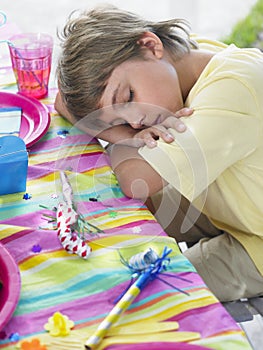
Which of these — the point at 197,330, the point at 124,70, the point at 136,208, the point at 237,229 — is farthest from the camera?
the point at 237,229

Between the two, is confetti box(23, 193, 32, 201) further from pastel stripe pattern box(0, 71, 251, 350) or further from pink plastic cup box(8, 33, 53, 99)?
pink plastic cup box(8, 33, 53, 99)

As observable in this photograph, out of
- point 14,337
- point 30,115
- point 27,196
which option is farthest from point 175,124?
point 14,337

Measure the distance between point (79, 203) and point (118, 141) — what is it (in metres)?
0.23

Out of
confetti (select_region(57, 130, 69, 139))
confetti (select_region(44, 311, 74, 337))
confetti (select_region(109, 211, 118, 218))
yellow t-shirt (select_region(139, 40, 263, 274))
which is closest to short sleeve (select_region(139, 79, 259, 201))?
yellow t-shirt (select_region(139, 40, 263, 274))

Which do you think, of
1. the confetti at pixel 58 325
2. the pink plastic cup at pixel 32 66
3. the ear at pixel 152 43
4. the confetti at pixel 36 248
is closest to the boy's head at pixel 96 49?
the ear at pixel 152 43

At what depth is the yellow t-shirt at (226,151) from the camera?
1.19 metres

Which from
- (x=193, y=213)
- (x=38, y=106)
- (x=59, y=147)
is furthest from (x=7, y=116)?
(x=193, y=213)

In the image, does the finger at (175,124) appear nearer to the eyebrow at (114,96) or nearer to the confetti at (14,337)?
the eyebrow at (114,96)

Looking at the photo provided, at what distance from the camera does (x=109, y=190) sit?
1217 millimetres

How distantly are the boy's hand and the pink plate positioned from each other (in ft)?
0.71

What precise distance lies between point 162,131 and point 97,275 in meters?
0.34

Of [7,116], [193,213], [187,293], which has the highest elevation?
[187,293]

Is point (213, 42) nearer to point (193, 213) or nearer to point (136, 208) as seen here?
point (193, 213)

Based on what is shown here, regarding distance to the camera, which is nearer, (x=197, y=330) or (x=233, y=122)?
(x=197, y=330)
